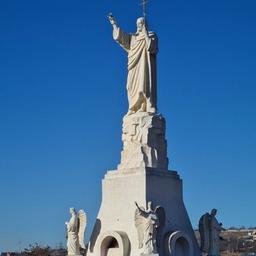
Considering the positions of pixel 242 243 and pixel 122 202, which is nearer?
pixel 122 202

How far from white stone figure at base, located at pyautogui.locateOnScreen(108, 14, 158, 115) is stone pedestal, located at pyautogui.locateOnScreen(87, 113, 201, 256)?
0.73 meters

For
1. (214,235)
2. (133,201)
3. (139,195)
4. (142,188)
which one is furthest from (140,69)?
(214,235)

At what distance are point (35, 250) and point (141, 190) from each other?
2351 centimetres

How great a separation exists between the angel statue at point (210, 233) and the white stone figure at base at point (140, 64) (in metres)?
4.62

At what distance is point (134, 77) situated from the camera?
25.7 m

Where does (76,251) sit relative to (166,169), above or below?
below

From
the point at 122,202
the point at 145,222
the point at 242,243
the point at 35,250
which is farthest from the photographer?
the point at 242,243

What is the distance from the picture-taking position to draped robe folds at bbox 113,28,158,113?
83.0 ft

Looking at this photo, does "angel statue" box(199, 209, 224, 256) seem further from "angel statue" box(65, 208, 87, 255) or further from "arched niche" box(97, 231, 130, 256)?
"angel statue" box(65, 208, 87, 255)

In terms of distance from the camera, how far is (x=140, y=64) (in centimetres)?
2555

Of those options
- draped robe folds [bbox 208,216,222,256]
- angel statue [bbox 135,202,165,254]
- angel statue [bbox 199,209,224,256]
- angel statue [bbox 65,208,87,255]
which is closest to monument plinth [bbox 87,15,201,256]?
angel statue [bbox 135,202,165,254]

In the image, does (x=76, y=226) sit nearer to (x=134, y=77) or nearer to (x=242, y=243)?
(x=134, y=77)

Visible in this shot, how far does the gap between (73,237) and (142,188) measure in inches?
131

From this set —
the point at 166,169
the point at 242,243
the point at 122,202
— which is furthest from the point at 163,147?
the point at 242,243
